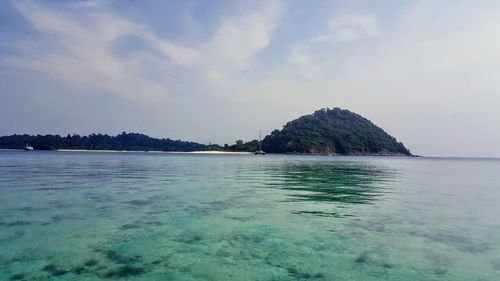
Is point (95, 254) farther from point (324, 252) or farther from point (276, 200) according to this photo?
point (276, 200)

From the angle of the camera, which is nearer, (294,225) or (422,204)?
(294,225)

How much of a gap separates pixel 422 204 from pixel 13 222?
23629mm

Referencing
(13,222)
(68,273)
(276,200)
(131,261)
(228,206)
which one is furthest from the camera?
(276,200)

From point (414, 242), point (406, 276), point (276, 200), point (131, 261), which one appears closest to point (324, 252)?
point (406, 276)

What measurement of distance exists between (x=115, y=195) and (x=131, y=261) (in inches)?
620

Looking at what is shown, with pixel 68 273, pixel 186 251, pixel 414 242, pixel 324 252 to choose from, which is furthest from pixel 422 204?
pixel 68 273

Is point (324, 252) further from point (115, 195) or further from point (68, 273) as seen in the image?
point (115, 195)

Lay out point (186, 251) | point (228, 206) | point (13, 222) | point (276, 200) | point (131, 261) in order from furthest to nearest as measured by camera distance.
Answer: point (276, 200)
point (228, 206)
point (13, 222)
point (186, 251)
point (131, 261)

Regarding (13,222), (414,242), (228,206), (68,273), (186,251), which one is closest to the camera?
(68,273)

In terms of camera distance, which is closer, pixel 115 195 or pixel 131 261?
pixel 131 261

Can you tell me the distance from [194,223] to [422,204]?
54.0ft

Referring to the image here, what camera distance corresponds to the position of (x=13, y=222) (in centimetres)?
1562

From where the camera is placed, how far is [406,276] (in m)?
10.1

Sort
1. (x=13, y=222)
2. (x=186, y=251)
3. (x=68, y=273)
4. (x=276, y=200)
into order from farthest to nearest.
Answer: (x=276, y=200), (x=13, y=222), (x=186, y=251), (x=68, y=273)
